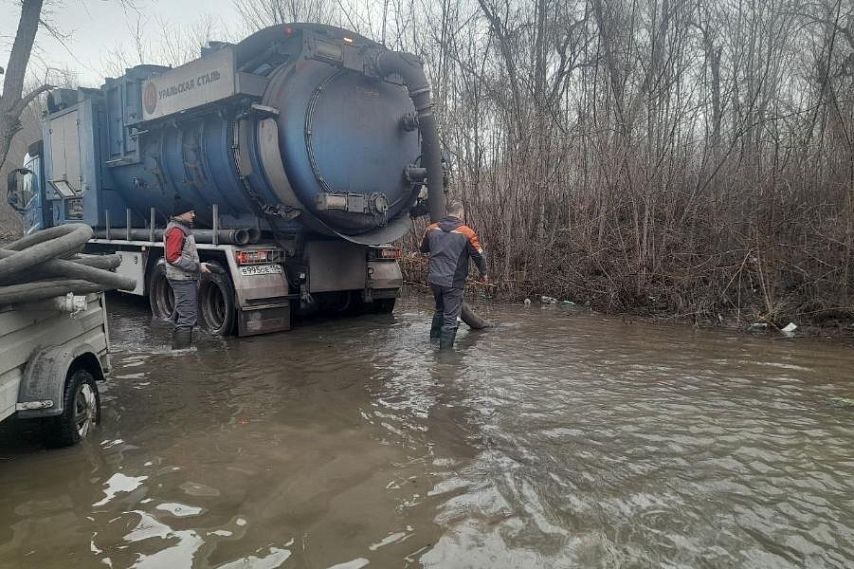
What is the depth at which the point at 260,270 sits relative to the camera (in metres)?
7.10

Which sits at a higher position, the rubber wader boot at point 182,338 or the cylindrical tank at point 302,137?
the cylindrical tank at point 302,137

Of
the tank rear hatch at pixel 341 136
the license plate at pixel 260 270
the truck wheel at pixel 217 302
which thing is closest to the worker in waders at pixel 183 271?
the truck wheel at pixel 217 302

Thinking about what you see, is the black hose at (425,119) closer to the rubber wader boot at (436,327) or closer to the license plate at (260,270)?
the rubber wader boot at (436,327)

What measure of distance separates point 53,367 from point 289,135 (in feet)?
12.4

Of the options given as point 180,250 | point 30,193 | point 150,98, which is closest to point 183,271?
point 180,250

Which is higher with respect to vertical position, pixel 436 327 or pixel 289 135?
pixel 289 135

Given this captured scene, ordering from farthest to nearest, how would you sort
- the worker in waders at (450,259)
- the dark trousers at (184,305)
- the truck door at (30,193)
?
the truck door at (30,193) < the dark trousers at (184,305) < the worker in waders at (450,259)

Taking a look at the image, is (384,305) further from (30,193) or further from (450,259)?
(30,193)

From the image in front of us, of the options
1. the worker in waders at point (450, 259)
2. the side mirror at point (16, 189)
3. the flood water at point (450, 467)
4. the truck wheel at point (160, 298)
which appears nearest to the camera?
the flood water at point (450, 467)

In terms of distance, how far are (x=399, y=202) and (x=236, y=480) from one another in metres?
4.92

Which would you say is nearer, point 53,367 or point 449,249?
point 53,367

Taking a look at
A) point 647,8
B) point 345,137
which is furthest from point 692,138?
point 345,137

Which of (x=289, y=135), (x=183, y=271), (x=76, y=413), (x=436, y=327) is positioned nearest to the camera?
(x=76, y=413)

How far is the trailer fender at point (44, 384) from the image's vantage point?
3.26 metres
